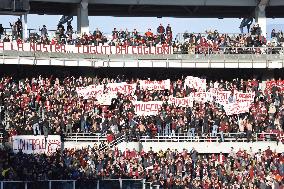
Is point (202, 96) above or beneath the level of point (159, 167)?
above

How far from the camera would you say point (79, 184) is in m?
29.4

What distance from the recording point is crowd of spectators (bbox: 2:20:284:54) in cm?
4203

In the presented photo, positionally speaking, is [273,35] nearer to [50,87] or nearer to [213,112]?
[213,112]

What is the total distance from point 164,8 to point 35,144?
1659 cm

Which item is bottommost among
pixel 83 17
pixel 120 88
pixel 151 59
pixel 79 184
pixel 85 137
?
pixel 79 184

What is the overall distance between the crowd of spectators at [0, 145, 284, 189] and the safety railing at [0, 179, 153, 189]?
81 centimetres

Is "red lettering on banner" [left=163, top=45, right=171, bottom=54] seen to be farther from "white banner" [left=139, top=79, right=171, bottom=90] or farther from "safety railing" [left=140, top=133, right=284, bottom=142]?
"safety railing" [left=140, top=133, right=284, bottom=142]

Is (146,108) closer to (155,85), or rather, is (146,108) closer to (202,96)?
(155,85)

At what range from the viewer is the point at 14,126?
3559 cm

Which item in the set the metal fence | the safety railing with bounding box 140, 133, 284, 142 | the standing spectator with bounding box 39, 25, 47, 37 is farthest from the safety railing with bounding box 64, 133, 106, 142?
the standing spectator with bounding box 39, 25, 47, 37

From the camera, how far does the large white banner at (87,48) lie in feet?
132

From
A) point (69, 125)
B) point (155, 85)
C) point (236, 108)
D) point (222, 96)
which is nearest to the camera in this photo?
point (69, 125)

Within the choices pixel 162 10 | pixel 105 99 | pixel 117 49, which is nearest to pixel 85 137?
pixel 105 99

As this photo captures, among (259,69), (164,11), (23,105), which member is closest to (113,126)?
(23,105)
